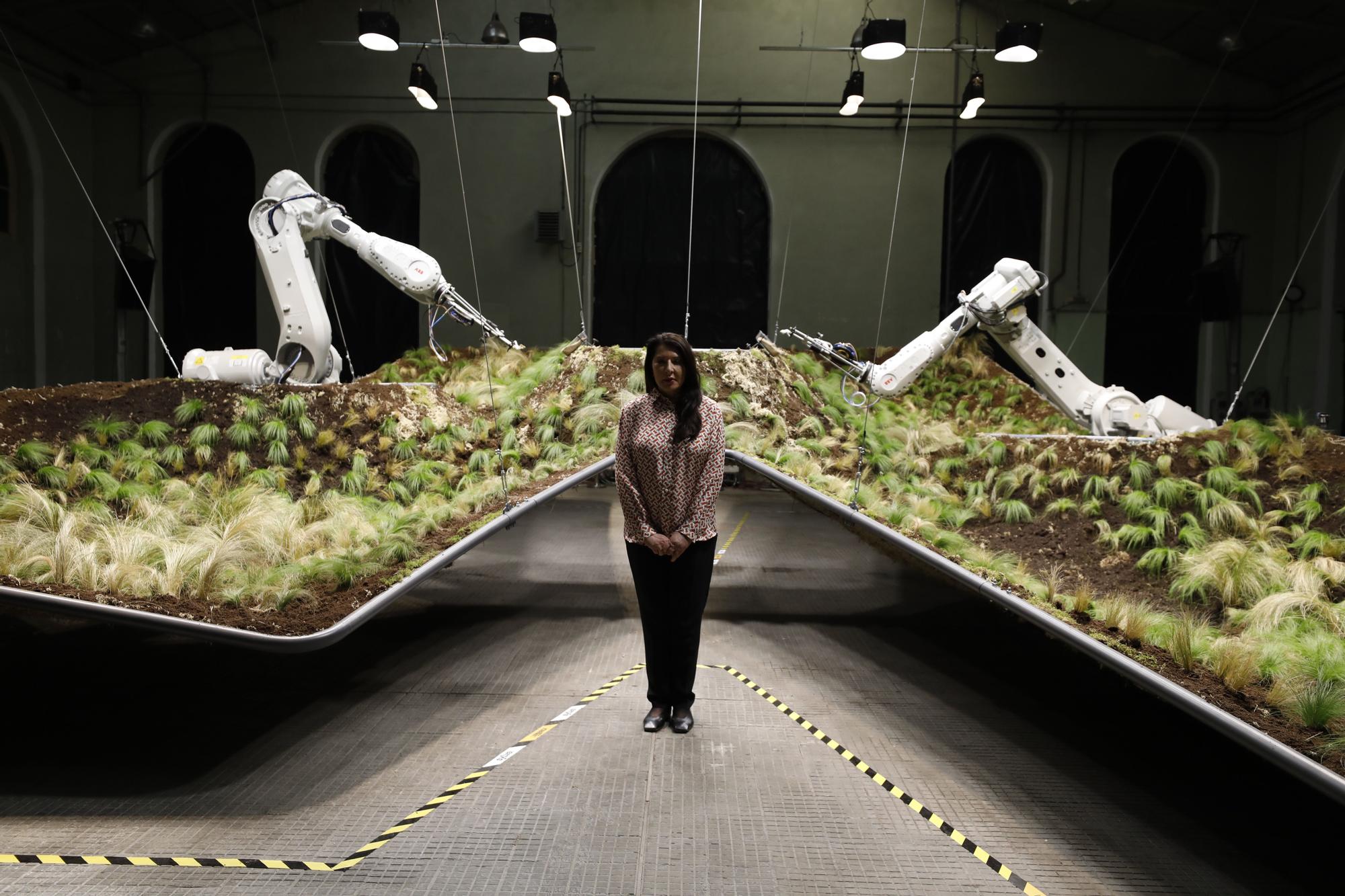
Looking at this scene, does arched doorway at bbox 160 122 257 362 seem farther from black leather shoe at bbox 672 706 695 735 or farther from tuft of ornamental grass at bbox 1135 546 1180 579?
tuft of ornamental grass at bbox 1135 546 1180 579

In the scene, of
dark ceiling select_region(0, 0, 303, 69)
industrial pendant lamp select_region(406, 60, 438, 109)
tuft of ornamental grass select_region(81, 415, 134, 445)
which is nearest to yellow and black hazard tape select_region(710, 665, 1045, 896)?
tuft of ornamental grass select_region(81, 415, 134, 445)

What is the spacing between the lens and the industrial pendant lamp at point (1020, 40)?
654 centimetres

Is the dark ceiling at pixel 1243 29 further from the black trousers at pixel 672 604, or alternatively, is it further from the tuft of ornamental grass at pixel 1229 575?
the black trousers at pixel 672 604

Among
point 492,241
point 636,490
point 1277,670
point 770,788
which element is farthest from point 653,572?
point 492,241

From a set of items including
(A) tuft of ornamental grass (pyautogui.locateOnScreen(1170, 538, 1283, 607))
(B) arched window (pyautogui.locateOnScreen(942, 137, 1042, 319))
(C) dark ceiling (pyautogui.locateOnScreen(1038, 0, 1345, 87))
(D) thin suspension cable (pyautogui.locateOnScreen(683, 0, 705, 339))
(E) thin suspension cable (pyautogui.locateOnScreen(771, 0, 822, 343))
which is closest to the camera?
(A) tuft of ornamental grass (pyautogui.locateOnScreen(1170, 538, 1283, 607))

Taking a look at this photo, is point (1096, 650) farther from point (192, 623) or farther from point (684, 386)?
point (192, 623)

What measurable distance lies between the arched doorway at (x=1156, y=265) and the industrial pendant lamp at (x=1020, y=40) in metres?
3.60

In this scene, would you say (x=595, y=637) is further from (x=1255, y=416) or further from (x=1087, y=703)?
(x=1255, y=416)

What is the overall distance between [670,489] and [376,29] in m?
5.93

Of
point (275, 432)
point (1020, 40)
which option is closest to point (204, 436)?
point (275, 432)

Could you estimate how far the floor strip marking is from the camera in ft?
17.6

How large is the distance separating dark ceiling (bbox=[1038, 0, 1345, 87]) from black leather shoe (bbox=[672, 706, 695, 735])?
7.46 meters

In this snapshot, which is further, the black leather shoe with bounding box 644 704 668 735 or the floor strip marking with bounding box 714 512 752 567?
the floor strip marking with bounding box 714 512 752 567

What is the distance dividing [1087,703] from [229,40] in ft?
35.3
